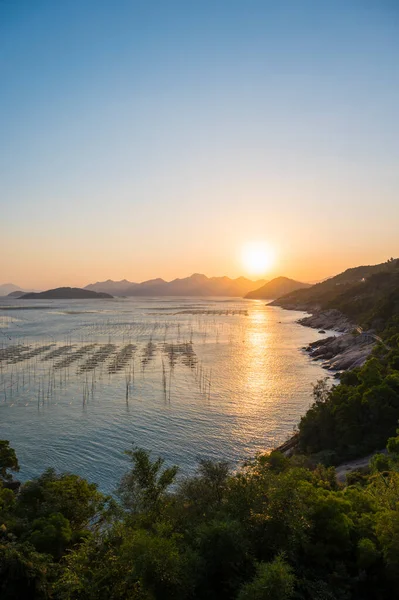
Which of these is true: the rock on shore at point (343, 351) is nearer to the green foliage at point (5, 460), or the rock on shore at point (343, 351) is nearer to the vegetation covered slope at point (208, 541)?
the vegetation covered slope at point (208, 541)

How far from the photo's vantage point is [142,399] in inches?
2227

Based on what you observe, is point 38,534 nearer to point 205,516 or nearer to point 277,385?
→ point 205,516

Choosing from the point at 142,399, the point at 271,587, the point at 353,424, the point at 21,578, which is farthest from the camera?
the point at 142,399

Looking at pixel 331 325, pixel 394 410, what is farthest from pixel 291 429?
pixel 331 325

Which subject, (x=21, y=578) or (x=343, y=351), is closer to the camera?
(x=21, y=578)

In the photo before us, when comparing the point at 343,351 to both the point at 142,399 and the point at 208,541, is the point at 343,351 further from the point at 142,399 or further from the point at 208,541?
the point at 208,541

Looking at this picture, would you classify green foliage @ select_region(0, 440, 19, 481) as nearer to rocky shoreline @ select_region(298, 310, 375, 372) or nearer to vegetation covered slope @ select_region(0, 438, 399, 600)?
vegetation covered slope @ select_region(0, 438, 399, 600)

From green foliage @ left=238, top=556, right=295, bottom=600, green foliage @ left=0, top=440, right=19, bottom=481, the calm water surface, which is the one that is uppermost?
green foliage @ left=238, top=556, right=295, bottom=600

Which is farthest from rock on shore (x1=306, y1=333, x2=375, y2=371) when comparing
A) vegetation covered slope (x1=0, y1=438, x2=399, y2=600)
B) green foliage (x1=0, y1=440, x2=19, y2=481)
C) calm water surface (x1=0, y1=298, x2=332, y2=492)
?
green foliage (x1=0, y1=440, x2=19, y2=481)

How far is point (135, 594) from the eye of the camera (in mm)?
16859

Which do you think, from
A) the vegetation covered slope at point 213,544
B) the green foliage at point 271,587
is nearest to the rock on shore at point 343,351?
the vegetation covered slope at point 213,544

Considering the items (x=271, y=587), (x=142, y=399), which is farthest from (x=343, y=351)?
(x=271, y=587)

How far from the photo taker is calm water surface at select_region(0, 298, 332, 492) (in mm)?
40312

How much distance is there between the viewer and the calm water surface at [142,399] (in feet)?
132
